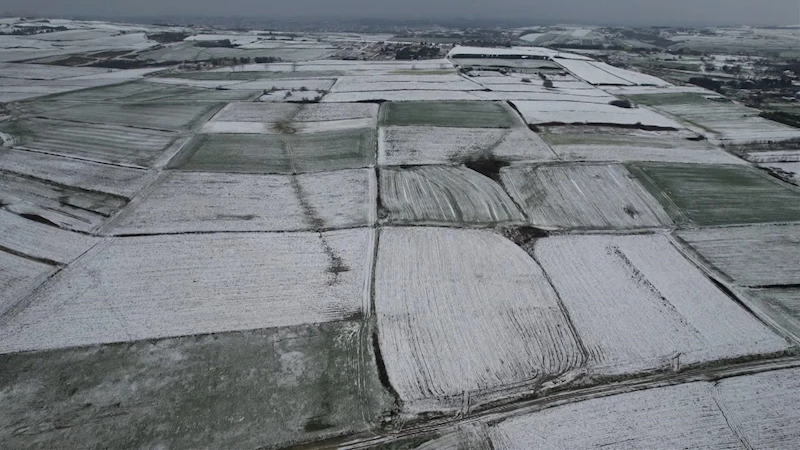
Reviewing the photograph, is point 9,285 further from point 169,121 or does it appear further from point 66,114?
point 66,114

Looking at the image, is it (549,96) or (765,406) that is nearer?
(765,406)

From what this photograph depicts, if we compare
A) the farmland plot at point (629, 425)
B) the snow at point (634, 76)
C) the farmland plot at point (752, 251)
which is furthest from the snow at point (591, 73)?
the farmland plot at point (629, 425)

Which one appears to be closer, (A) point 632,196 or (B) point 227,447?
(B) point 227,447

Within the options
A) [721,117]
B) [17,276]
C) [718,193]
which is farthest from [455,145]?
[721,117]

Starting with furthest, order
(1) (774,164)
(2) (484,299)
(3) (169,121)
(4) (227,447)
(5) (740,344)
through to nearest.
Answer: (3) (169,121)
(1) (774,164)
(2) (484,299)
(5) (740,344)
(4) (227,447)

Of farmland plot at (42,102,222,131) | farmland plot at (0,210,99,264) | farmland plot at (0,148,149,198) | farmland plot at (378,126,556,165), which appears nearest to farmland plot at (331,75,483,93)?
farmland plot at (42,102,222,131)

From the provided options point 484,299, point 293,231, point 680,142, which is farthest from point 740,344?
point 680,142

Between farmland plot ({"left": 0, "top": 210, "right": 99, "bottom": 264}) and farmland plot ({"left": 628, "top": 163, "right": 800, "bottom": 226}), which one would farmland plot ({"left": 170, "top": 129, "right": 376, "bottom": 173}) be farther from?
farmland plot ({"left": 628, "top": 163, "right": 800, "bottom": 226})

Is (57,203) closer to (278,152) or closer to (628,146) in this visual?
(278,152)
